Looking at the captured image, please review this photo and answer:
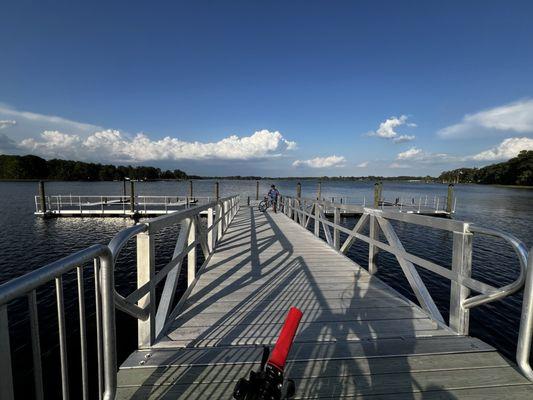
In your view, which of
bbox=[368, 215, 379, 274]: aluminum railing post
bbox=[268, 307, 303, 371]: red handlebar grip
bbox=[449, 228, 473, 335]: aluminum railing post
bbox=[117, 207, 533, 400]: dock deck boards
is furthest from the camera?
bbox=[368, 215, 379, 274]: aluminum railing post

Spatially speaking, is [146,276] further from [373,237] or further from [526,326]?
[373,237]

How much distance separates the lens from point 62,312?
1.50m

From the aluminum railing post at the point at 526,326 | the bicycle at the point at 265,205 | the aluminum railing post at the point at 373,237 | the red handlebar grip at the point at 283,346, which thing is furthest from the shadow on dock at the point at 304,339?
the bicycle at the point at 265,205

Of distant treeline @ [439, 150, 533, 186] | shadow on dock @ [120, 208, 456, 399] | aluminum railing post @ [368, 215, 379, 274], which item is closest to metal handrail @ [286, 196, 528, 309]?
shadow on dock @ [120, 208, 456, 399]

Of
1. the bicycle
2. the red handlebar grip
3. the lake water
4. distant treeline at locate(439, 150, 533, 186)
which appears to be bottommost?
the lake water

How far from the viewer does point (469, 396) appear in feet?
6.98

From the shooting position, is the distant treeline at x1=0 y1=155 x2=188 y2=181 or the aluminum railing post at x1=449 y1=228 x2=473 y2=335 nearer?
the aluminum railing post at x1=449 y1=228 x2=473 y2=335

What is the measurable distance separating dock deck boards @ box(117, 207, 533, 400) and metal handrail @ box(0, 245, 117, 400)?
1.53ft

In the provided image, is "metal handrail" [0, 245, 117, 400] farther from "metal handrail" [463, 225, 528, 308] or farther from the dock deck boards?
"metal handrail" [463, 225, 528, 308]

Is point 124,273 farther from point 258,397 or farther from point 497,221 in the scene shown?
point 497,221

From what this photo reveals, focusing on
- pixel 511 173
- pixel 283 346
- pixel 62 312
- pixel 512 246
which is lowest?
pixel 283 346

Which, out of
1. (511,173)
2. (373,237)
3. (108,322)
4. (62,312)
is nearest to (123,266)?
(373,237)

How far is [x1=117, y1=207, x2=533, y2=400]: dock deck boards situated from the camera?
2215 millimetres

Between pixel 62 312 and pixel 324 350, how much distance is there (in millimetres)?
2248
